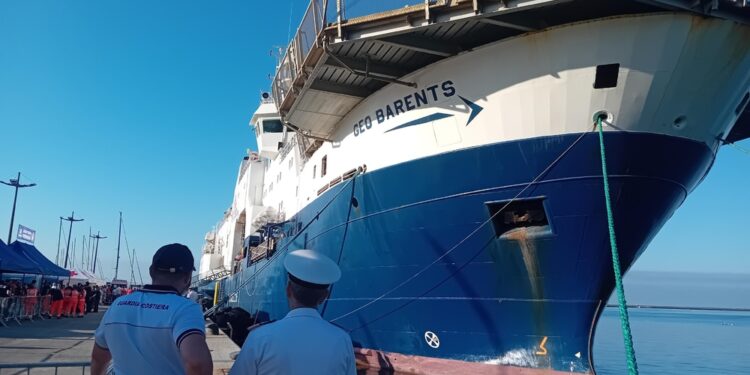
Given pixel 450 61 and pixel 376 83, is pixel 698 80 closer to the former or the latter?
pixel 450 61

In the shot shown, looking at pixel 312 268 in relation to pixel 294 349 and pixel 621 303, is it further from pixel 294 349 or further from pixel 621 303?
pixel 621 303

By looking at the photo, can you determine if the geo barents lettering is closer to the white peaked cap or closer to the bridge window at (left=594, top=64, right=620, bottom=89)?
the bridge window at (left=594, top=64, right=620, bottom=89)

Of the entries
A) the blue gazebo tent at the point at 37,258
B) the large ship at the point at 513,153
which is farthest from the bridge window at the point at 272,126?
the large ship at the point at 513,153

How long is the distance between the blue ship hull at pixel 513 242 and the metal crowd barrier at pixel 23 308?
1227 cm

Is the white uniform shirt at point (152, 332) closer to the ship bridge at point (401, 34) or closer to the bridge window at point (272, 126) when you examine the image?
the ship bridge at point (401, 34)

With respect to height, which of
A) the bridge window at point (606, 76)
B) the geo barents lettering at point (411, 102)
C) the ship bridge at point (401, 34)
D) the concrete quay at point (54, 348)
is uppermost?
the ship bridge at point (401, 34)

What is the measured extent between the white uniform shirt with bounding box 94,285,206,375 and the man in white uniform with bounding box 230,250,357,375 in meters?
0.45

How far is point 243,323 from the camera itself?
16922mm

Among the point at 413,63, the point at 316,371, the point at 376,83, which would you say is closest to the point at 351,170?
the point at 376,83

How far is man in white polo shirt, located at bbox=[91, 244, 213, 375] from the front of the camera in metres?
2.47

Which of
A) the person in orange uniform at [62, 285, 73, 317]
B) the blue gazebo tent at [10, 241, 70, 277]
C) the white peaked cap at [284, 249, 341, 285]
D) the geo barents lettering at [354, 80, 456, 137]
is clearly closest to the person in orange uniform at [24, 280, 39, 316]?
the blue gazebo tent at [10, 241, 70, 277]

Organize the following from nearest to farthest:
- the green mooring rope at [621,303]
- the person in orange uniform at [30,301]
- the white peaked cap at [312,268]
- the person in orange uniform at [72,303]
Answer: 1. the white peaked cap at [312,268]
2. the green mooring rope at [621,303]
3. the person in orange uniform at [30,301]
4. the person in orange uniform at [72,303]

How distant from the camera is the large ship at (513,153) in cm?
716

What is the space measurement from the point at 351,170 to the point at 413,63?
239 centimetres
